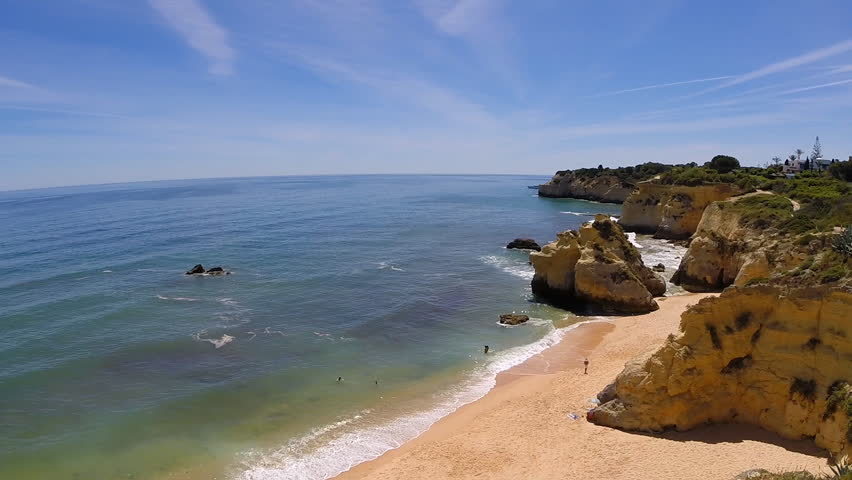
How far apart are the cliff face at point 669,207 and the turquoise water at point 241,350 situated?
2030 centimetres

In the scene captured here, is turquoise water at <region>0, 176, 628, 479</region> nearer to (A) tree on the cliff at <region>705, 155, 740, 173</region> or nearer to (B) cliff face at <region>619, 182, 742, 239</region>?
(B) cliff face at <region>619, 182, 742, 239</region>

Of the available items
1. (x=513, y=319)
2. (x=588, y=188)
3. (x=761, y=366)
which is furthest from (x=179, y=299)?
(x=588, y=188)

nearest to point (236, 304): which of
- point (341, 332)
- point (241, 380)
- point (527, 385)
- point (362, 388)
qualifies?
point (341, 332)

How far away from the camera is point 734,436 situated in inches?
652

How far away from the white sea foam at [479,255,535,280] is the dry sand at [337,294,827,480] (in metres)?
20.8

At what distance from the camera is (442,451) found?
18.5 m

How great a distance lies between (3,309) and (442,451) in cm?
3431

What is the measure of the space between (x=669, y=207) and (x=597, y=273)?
30845 mm

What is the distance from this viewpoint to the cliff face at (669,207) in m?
55.5

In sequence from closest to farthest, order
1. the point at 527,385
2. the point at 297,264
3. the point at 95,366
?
1. the point at 527,385
2. the point at 95,366
3. the point at 297,264


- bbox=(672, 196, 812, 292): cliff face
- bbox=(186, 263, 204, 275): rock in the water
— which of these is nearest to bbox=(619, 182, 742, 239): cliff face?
bbox=(672, 196, 812, 292): cliff face

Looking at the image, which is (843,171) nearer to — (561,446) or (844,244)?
(844,244)

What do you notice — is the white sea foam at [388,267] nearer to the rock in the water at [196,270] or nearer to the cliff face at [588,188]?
the rock in the water at [196,270]

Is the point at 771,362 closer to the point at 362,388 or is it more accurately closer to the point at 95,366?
the point at 362,388
